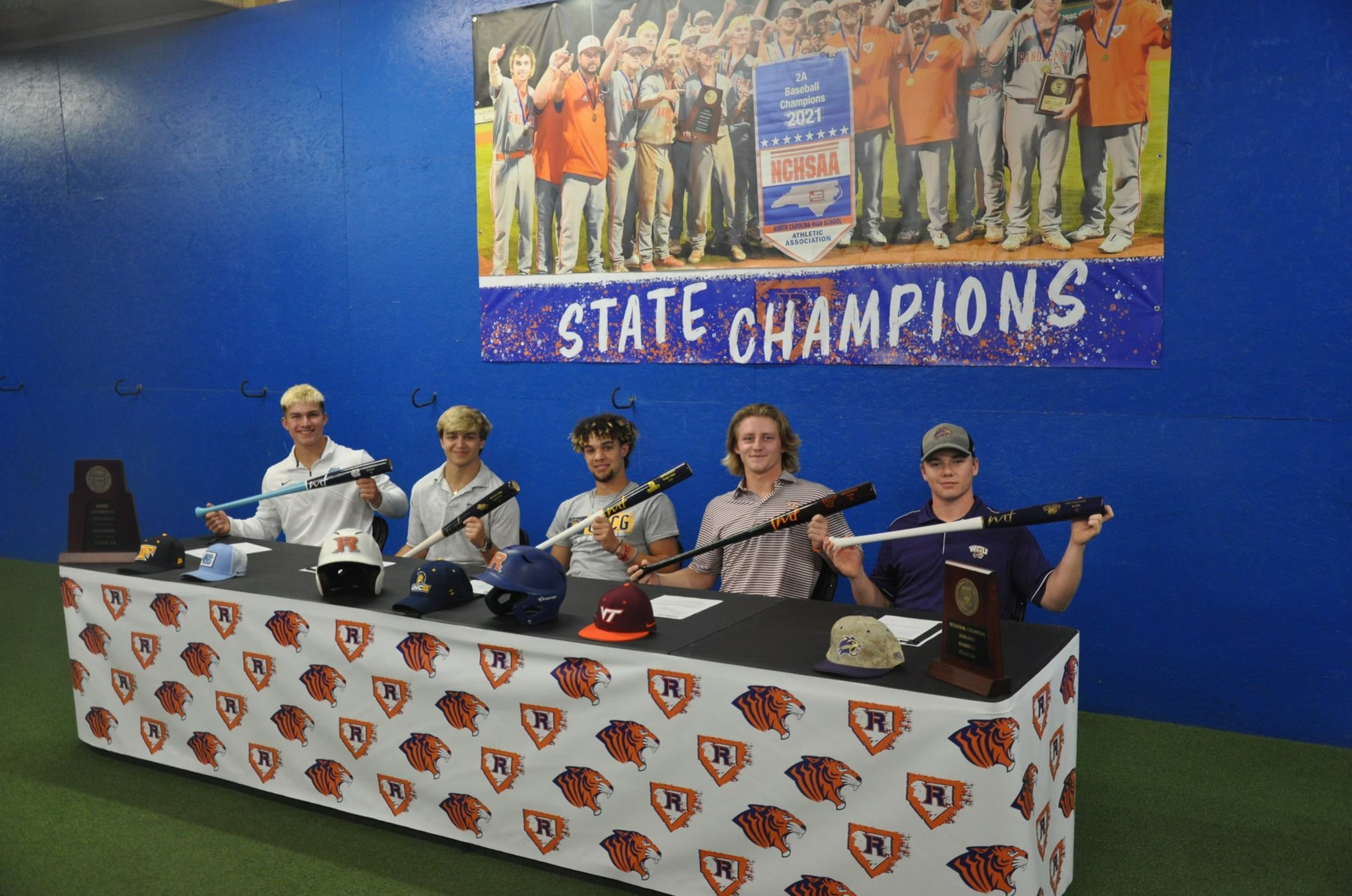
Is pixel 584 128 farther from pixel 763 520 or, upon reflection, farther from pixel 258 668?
pixel 258 668

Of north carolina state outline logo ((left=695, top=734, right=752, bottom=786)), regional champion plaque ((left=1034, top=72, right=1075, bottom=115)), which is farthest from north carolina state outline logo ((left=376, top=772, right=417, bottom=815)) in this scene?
regional champion plaque ((left=1034, top=72, right=1075, bottom=115))

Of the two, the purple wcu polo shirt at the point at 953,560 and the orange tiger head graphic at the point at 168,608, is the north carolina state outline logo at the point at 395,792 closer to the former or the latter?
the orange tiger head graphic at the point at 168,608

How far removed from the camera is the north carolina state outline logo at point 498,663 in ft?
8.82

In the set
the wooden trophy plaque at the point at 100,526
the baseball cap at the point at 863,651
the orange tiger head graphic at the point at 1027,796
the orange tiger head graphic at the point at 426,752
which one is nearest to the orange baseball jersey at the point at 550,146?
the wooden trophy plaque at the point at 100,526

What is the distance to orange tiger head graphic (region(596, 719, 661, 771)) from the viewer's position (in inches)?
99.3

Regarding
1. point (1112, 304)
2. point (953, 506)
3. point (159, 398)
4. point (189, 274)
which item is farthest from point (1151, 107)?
point (159, 398)

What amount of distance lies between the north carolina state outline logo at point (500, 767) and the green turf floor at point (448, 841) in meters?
0.23

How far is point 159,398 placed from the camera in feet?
20.1

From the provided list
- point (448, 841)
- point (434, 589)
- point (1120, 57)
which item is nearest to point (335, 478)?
point (434, 589)

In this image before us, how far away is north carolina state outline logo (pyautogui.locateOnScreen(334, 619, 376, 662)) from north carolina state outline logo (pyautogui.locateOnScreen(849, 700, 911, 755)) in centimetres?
139

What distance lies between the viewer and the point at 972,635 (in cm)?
219

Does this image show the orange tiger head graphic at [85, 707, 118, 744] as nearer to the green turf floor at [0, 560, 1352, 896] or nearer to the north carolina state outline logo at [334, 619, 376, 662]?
the green turf floor at [0, 560, 1352, 896]

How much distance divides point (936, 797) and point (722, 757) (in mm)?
497

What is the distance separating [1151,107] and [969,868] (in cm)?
269
